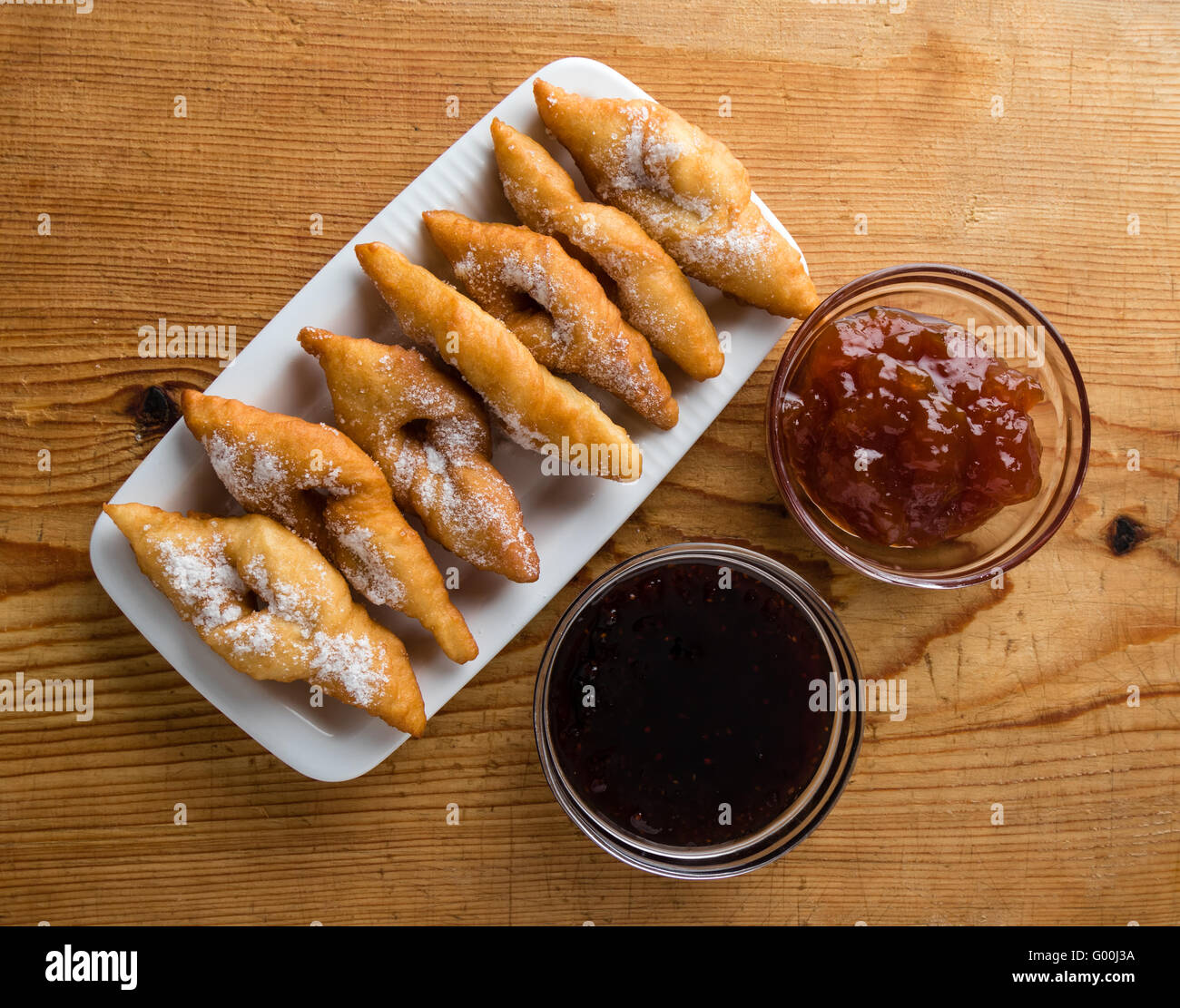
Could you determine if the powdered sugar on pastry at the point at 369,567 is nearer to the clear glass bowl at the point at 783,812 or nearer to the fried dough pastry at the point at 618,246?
the clear glass bowl at the point at 783,812

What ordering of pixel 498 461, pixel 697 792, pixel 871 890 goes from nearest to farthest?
pixel 697 792
pixel 498 461
pixel 871 890

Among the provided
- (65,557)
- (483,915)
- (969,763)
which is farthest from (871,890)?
(65,557)

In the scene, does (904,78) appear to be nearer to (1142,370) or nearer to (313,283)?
(1142,370)

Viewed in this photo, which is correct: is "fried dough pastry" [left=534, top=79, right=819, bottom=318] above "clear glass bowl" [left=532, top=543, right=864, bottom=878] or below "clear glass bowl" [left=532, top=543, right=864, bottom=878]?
above

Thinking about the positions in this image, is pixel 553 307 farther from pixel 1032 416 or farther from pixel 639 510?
pixel 1032 416

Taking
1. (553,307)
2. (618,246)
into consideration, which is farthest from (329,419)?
(618,246)

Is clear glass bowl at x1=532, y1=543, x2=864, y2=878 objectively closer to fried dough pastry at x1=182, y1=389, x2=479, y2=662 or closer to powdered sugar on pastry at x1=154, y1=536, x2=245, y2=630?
fried dough pastry at x1=182, y1=389, x2=479, y2=662

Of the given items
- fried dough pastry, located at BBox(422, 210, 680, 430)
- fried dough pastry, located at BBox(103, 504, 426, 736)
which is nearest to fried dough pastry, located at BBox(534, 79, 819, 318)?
fried dough pastry, located at BBox(422, 210, 680, 430)
